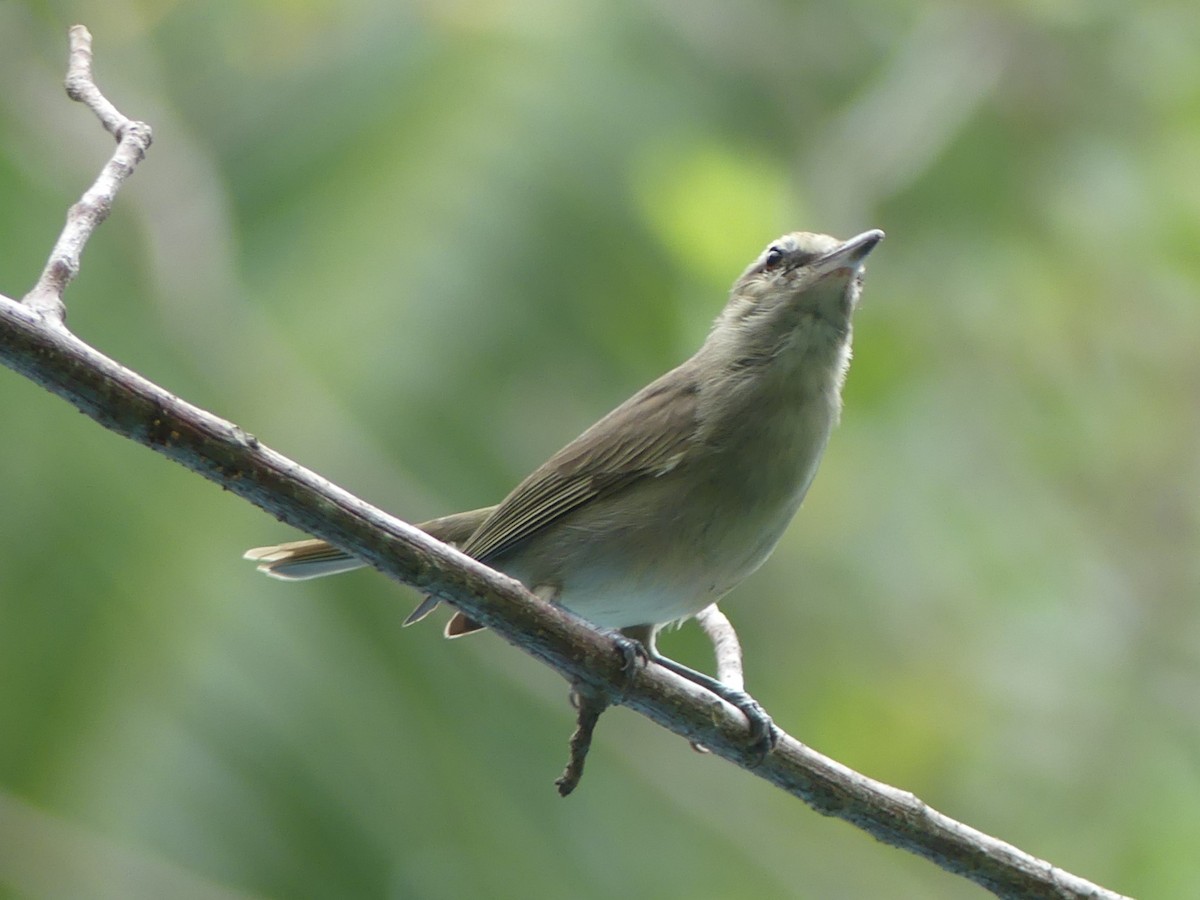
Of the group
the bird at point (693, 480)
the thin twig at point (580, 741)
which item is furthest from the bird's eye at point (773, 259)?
the thin twig at point (580, 741)

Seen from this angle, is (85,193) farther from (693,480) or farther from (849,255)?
(849,255)

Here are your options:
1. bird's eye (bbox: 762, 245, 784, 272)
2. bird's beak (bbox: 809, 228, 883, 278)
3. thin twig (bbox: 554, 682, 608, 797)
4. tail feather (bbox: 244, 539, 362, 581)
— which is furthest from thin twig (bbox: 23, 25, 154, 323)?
bird's eye (bbox: 762, 245, 784, 272)

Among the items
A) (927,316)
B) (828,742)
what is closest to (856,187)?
(927,316)

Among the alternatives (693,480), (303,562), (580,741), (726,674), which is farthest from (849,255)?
(303,562)

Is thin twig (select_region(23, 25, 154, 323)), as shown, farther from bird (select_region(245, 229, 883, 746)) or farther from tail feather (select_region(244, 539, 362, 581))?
tail feather (select_region(244, 539, 362, 581))

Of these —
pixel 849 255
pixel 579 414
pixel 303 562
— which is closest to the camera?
pixel 849 255

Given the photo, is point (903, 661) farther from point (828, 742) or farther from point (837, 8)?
point (837, 8)
